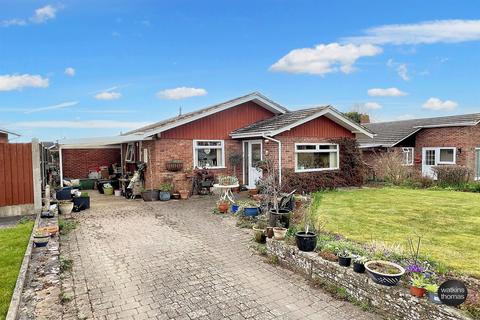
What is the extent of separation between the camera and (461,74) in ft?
60.6

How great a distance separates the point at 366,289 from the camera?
4473mm

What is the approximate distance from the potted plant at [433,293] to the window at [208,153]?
1173 centimetres

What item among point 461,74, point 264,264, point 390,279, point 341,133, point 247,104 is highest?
point 461,74

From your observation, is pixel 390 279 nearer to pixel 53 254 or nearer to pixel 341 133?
pixel 53 254

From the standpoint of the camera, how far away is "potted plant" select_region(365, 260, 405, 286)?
4.24m

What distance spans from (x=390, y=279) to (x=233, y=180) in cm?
861

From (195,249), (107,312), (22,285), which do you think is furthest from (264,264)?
(22,285)

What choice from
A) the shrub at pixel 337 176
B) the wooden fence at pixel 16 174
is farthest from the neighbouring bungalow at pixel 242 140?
the wooden fence at pixel 16 174

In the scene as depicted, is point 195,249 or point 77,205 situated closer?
point 195,249

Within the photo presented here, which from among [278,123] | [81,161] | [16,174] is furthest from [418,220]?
[81,161]

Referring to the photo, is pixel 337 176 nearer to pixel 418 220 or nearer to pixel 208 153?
pixel 208 153

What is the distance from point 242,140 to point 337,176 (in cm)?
512

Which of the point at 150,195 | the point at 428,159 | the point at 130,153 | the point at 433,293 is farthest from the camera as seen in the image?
the point at 428,159

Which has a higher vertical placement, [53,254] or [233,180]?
[233,180]
